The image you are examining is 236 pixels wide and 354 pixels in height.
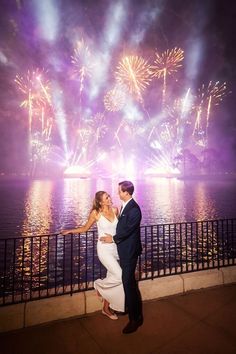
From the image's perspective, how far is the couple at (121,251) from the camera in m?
4.54

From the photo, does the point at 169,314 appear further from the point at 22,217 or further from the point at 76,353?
the point at 22,217

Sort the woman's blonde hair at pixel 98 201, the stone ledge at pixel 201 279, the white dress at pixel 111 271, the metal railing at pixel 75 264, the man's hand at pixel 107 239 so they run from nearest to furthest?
the man's hand at pixel 107 239 → the white dress at pixel 111 271 → the woman's blonde hair at pixel 98 201 → the metal railing at pixel 75 264 → the stone ledge at pixel 201 279

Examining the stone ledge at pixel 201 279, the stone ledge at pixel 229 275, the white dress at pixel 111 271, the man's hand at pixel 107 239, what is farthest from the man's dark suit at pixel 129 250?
the stone ledge at pixel 229 275

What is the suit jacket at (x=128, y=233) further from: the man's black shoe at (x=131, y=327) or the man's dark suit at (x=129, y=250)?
the man's black shoe at (x=131, y=327)

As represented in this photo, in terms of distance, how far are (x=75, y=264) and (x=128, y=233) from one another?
14707 mm

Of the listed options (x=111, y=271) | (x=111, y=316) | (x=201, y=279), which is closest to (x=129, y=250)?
(x=111, y=271)

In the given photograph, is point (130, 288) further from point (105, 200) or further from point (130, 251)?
point (105, 200)

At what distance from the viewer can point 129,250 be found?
14.9 ft

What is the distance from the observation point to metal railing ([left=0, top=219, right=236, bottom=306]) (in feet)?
19.0

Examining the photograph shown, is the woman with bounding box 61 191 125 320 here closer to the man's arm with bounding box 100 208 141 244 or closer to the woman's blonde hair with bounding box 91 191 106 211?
the woman's blonde hair with bounding box 91 191 106 211

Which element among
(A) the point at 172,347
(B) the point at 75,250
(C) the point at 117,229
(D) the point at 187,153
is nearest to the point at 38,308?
(C) the point at 117,229

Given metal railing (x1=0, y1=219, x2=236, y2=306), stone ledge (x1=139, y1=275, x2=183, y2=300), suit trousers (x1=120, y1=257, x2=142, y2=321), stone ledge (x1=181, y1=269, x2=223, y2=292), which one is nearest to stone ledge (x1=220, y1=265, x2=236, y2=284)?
stone ledge (x1=181, y1=269, x2=223, y2=292)

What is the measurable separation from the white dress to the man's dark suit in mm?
239

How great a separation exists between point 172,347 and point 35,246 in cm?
2086
